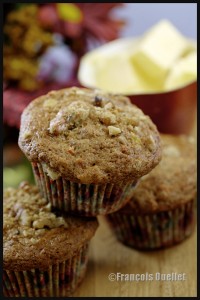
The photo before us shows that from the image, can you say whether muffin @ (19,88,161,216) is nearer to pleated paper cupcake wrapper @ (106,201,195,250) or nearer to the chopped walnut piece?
the chopped walnut piece

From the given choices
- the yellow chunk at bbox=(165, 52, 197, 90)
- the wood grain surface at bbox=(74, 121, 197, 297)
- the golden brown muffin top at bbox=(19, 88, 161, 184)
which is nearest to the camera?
the golden brown muffin top at bbox=(19, 88, 161, 184)

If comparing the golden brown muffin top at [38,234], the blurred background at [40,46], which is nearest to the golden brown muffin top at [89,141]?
the golden brown muffin top at [38,234]

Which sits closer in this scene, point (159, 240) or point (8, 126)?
point (159, 240)

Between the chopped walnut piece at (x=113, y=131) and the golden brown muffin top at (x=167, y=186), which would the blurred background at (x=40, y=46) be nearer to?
the golden brown muffin top at (x=167, y=186)

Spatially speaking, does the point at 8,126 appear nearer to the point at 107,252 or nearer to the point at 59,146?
the point at 107,252

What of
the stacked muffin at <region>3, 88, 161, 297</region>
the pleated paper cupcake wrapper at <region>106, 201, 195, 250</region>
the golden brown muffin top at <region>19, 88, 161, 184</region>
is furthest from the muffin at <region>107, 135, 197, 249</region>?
the golden brown muffin top at <region>19, 88, 161, 184</region>

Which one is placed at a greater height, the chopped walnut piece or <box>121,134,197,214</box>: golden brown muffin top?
the chopped walnut piece

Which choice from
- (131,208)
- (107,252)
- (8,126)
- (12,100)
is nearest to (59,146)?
(131,208)
